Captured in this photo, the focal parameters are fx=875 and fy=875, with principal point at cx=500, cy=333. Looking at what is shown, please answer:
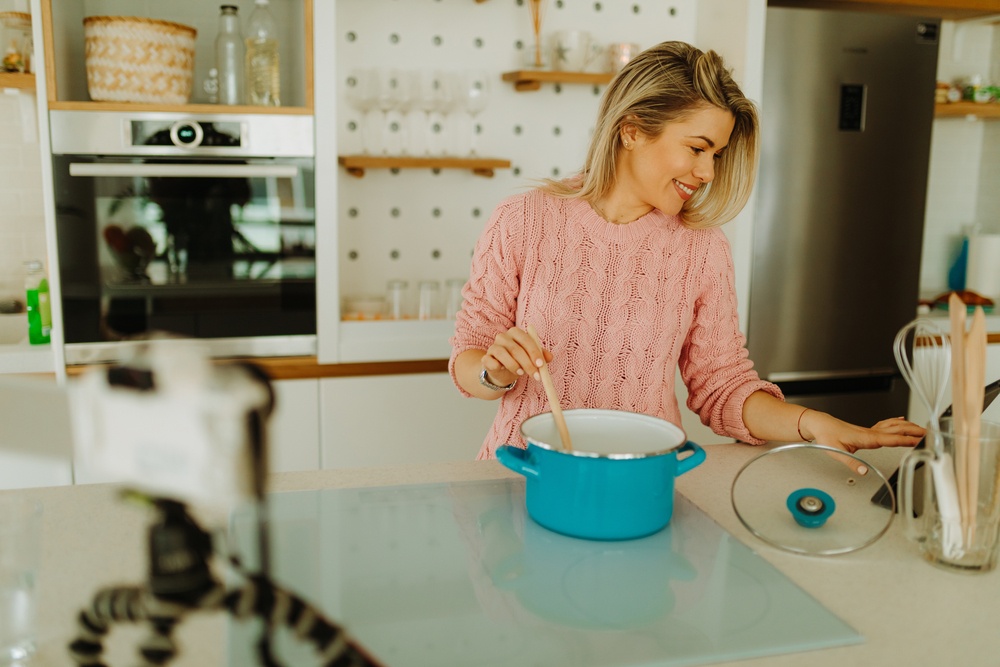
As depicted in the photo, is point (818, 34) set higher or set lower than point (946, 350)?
higher

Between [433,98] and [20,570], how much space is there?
6.68 ft

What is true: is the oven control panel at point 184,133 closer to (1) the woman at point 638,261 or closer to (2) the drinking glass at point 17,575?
(1) the woman at point 638,261

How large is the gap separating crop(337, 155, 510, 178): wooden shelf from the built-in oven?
23 centimetres

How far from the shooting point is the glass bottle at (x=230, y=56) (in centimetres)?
224

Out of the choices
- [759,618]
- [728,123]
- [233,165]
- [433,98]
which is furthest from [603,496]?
[433,98]

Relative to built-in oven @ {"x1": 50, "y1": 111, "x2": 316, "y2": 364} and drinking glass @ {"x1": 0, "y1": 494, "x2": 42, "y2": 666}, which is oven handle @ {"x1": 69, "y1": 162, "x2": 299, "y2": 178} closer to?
built-in oven @ {"x1": 50, "y1": 111, "x2": 316, "y2": 364}

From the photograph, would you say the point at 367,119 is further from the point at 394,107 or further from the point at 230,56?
the point at 230,56

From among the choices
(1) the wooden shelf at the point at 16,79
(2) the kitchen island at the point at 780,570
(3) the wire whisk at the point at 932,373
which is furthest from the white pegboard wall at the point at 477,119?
(3) the wire whisk at the point at 932,373

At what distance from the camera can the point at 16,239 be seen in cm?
252

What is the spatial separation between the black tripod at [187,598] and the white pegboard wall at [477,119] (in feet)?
7.80

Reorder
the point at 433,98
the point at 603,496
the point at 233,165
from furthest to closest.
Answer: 1. the point at 433,98
2. the point at 233,165
3. the point at 603,496

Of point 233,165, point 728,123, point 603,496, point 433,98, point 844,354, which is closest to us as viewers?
point 603,496

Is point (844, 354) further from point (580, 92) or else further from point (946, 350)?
point (946, 350)

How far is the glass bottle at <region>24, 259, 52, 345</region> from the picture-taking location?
2.29 m
